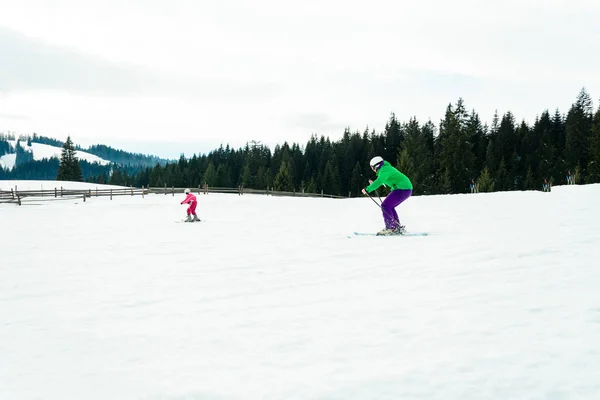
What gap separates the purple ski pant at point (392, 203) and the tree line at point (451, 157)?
47747 mm

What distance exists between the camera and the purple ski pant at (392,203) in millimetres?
10930

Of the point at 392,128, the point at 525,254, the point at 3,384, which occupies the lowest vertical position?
the point at 3,384

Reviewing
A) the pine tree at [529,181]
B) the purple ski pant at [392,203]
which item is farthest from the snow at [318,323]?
the pine tree at [529,181]

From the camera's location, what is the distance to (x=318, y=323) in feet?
15.2

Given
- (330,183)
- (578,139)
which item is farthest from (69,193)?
(578,139)

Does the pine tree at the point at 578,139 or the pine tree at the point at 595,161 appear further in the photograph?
the pine tree at the point at 578,139

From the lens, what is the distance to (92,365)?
152 inches

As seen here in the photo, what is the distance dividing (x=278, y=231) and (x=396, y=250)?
20.0ft

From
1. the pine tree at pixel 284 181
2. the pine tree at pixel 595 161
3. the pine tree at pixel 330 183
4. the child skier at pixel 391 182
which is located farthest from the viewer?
the pine tree at pixel 330 183

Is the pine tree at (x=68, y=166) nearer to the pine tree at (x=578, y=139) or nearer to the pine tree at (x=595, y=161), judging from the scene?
the pine tree at (x=595, y=161)

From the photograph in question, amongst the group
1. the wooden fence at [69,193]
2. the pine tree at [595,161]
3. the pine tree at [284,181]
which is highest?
the pine tree at [595,161]

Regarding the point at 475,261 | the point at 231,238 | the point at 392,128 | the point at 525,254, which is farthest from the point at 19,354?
the point at 392,128

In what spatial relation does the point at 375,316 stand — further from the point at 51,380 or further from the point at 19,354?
the point at 19,354

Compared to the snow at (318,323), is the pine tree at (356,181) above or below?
above
